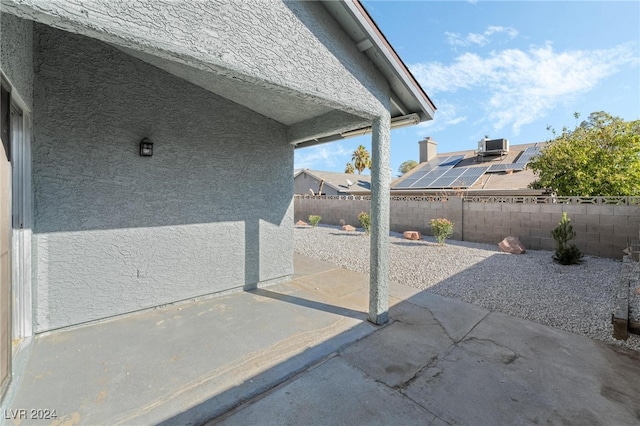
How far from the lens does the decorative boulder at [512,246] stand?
10.5 m

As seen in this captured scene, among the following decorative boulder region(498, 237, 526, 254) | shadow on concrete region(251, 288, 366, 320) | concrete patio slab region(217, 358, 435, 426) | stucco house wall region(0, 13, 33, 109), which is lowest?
concrete patio slab region(217, 358, 435, 426)

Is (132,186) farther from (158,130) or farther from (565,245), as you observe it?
(565,245)

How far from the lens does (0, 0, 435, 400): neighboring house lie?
9.46 feet

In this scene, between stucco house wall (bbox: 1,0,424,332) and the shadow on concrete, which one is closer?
stucco house wall (bbox: 1,0,424,332)

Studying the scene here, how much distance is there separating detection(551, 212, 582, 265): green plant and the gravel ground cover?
0.25m

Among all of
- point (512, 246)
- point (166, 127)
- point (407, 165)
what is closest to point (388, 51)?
point (166, 127)

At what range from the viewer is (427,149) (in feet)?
85.0

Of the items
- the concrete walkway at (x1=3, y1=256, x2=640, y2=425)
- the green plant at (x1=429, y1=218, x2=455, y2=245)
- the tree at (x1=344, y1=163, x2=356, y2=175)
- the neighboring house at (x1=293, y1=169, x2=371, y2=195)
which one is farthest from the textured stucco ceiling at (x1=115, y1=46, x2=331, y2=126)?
the tree at (x1=344, y1=163, x2=356, y2=175)

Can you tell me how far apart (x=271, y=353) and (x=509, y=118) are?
22.4 meters

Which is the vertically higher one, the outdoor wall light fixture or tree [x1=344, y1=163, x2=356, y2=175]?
tree [x1=344, y1=163, x2=356, y2=175]

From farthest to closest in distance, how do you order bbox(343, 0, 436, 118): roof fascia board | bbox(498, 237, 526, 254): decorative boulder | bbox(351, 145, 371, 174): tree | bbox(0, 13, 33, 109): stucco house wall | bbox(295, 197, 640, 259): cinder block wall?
bbox(351, 145, 371, 174): tree
bbox(498, 237, 526, 254): decorative boulder
bbox(295, 197, 640, 259): cinder block wall
bbox(343, 0, 436, 118): roof fascia board
bbox(0, 13, 33, 109): stucco house wall

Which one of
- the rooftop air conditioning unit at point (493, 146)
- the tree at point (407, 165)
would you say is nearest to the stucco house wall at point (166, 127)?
the rooftop air conditioning unit at point (493, 146)

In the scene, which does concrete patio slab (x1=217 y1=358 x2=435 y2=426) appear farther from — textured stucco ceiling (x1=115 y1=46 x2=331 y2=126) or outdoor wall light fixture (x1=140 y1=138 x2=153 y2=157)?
outdoor wall light fixture (x1=140 y1=138 x2=153 y2=157)

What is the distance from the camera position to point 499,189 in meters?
15.8
